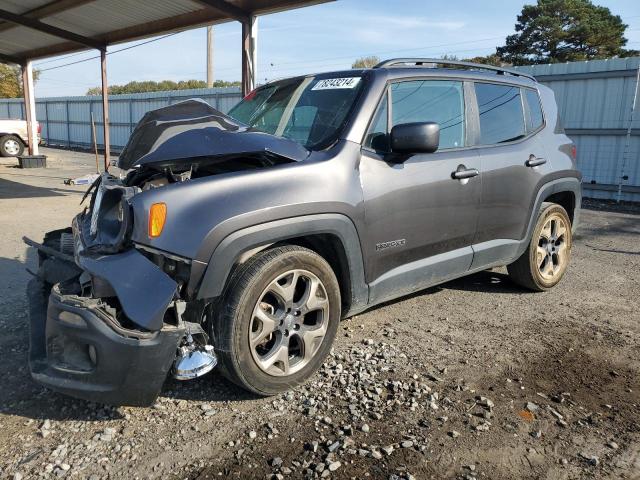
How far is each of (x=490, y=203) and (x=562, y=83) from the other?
33.0 ft

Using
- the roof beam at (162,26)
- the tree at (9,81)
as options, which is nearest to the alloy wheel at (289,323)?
the roof beam at (162,26)

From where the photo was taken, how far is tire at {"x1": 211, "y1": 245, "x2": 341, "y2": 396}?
293 cm

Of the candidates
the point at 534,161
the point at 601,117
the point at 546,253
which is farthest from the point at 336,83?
the point at 601,117

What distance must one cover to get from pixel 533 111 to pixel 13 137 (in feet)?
67.4

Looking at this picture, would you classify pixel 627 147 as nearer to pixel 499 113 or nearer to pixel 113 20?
pixel 499 113

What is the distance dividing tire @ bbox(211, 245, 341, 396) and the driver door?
1.45 feet

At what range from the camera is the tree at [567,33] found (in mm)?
38000

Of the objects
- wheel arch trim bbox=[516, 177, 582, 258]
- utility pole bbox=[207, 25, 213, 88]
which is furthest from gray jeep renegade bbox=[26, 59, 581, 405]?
utility pole bbox=[207, 25, 213, 88]

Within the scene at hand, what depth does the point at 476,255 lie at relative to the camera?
4371 millimetres

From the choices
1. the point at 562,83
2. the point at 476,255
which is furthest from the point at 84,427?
the point at 562,83

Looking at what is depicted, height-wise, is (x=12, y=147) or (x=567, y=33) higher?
(x=567, y=33)

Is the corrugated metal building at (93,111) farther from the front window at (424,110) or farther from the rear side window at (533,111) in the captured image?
the front window at (424,110)

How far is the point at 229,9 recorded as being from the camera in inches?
343

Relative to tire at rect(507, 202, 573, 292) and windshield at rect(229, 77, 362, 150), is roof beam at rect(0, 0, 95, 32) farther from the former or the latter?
tire at rect(507, 202, 573, 292)
